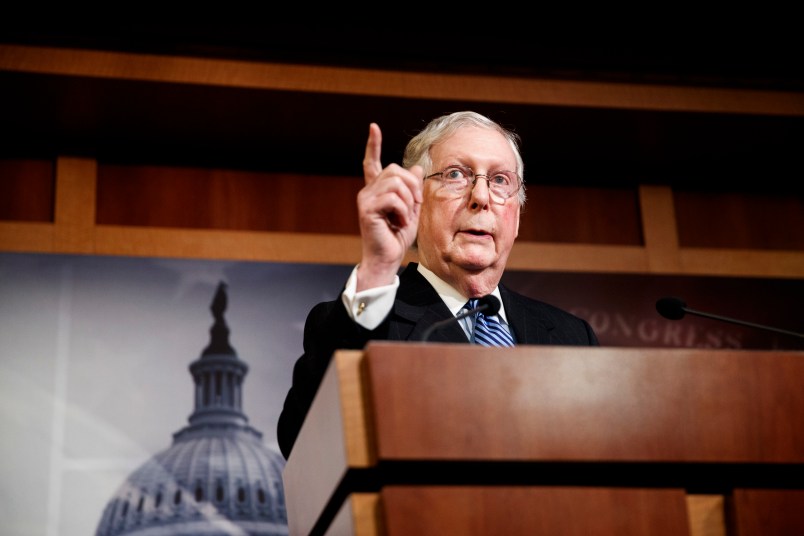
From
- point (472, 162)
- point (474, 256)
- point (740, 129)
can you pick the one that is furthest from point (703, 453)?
point (740, 129)

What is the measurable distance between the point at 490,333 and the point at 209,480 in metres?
1.66

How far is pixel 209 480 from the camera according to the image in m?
3.33

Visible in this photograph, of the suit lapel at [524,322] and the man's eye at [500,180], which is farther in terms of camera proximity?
the man's eye at [500,180]

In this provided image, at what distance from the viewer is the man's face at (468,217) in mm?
2133

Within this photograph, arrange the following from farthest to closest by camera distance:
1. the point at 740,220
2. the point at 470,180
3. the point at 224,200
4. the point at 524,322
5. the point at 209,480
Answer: the point at 740,220 < the point at 224,200 < the point at 209,480 < the point at 470,180 < the point at 524,322

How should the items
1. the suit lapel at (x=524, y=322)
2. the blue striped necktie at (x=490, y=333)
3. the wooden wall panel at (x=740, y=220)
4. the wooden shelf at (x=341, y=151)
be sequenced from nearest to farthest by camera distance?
the blue striped necktie at (x=490, y=333), the suit lapel at (x=524, y=322), the wooden shelf at (x=341, y=151), the wooden wall panel at (x=740, y=220)

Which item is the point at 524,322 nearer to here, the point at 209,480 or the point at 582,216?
the point at 209,480

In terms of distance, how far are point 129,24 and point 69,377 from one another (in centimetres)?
117

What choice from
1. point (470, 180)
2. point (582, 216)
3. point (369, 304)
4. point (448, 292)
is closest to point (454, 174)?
point (470, 180)

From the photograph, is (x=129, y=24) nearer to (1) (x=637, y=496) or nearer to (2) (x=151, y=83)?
(2) (x=151, y=83)

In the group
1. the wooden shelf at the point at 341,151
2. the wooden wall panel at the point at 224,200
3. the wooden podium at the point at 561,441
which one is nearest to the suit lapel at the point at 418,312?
the wooden podium at the point at 561,441

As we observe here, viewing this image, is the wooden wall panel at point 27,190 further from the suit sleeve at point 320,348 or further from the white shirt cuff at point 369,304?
the white shirt cuff at point 369,304

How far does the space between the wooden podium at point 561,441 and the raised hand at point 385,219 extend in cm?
30

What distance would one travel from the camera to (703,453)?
123 centimetres
